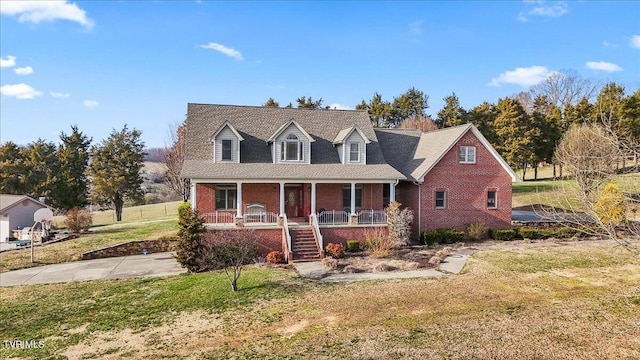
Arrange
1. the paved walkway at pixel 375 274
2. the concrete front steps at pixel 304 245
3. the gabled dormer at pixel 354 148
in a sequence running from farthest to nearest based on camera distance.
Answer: the gabled dormer at pixel 354 148 → the concrete front steps at pixel 304 245 → the paved walkway at pixel 375 274

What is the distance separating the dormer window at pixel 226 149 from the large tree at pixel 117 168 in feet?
84.2

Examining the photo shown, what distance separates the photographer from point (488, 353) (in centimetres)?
1011

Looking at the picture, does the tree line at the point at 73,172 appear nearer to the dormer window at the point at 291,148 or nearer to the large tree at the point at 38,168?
the large tree at the point at 38,168

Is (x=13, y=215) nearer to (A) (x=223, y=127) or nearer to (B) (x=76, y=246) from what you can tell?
(B) (x=76, y=246)

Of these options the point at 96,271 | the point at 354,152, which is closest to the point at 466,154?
the point at 354,152

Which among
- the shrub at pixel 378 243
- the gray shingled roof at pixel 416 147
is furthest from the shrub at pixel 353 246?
the gray shingled roof at pixel 416 147

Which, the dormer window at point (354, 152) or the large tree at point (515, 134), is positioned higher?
the large tree at point (515, 134)

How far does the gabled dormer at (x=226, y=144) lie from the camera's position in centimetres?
2495

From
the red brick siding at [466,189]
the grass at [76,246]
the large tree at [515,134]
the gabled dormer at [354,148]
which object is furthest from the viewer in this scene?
the large tree at [515,134]

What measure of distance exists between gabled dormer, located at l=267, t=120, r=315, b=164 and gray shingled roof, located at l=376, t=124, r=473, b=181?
6764mm

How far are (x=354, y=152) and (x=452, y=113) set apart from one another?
1479 inches

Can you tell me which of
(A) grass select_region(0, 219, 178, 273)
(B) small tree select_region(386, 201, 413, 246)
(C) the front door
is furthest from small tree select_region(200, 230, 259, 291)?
(A) grass select_region(0, 219, 178, 273)

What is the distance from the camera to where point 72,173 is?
46.9 meters

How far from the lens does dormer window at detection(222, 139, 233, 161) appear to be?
83.1 ft
